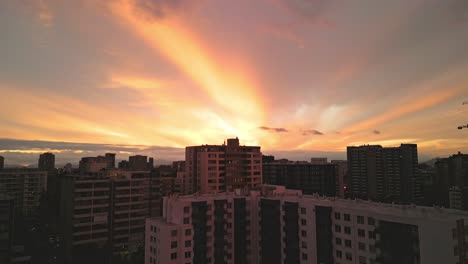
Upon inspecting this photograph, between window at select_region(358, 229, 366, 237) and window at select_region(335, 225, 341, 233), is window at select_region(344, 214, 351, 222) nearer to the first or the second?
window at select_region(335, 225, 341, 233)

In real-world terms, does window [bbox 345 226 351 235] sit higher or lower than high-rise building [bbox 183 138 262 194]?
lower

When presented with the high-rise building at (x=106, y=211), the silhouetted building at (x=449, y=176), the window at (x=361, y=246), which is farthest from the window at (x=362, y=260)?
the silhouetted building at (x=449, y=176)

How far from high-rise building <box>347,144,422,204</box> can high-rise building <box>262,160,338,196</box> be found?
47.5ft

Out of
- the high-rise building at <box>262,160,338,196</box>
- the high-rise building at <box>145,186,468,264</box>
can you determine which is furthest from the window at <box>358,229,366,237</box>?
the high-rise building at <box>262,160,338,196</box>

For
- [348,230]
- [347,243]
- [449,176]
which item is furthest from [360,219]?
[449,176]

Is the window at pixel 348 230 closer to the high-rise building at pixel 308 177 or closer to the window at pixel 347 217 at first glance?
the window at pixel 347 217

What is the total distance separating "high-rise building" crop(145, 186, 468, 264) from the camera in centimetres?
3897

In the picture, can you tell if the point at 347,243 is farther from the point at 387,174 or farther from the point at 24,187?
the point at 24,187

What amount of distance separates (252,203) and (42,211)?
82.3m

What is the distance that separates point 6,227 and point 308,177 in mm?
114080

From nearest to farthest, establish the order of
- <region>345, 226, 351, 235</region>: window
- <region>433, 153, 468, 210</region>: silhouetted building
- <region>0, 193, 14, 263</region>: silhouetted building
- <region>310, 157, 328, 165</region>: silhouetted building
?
<region>345, 226, 351, 235</region>: window < <region>0, 193, 14, 263</region>: silhouetted building < <region>433, 153, 468, 210</region>: silhouetted building < <region>310, 157, 328, 165</region>: silhouetted building

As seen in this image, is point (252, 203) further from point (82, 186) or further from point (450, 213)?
point (82, 186)

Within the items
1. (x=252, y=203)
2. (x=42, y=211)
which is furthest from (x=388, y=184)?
(x=42, y=211)

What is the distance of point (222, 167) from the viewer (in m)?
105
